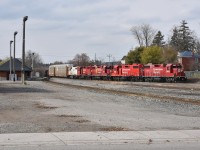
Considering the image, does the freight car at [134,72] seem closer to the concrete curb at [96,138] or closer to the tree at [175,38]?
the concrete curb at [96,138]

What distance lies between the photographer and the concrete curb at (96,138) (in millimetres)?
10461

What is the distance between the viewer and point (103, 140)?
10812 mm

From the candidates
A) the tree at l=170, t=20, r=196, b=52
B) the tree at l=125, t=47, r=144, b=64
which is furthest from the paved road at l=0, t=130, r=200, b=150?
the tree at l=170, t=20, r=196, b=52

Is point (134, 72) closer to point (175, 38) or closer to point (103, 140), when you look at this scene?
point (103, 140)

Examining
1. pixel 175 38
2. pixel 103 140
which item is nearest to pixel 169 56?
pixel 175 38

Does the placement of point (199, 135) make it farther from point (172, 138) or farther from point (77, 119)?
point (77, 119)

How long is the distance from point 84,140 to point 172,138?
2384 mm

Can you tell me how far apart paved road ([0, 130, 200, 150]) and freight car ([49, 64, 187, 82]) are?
5726 centimetres

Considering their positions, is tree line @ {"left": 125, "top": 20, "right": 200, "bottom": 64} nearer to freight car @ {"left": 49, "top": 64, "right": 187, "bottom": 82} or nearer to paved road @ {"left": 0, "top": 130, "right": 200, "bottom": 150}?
freight car @ {"left": 49, "top": 64, "right": 187, "bottom": 82}

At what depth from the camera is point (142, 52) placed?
12825 cm

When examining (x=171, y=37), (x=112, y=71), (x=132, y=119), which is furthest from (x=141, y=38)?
(x=132, y=119)

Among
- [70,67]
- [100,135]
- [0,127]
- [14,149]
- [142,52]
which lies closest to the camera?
[14,149]

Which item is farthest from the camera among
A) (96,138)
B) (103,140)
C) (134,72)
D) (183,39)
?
(183,39)

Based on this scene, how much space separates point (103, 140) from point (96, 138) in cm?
32
